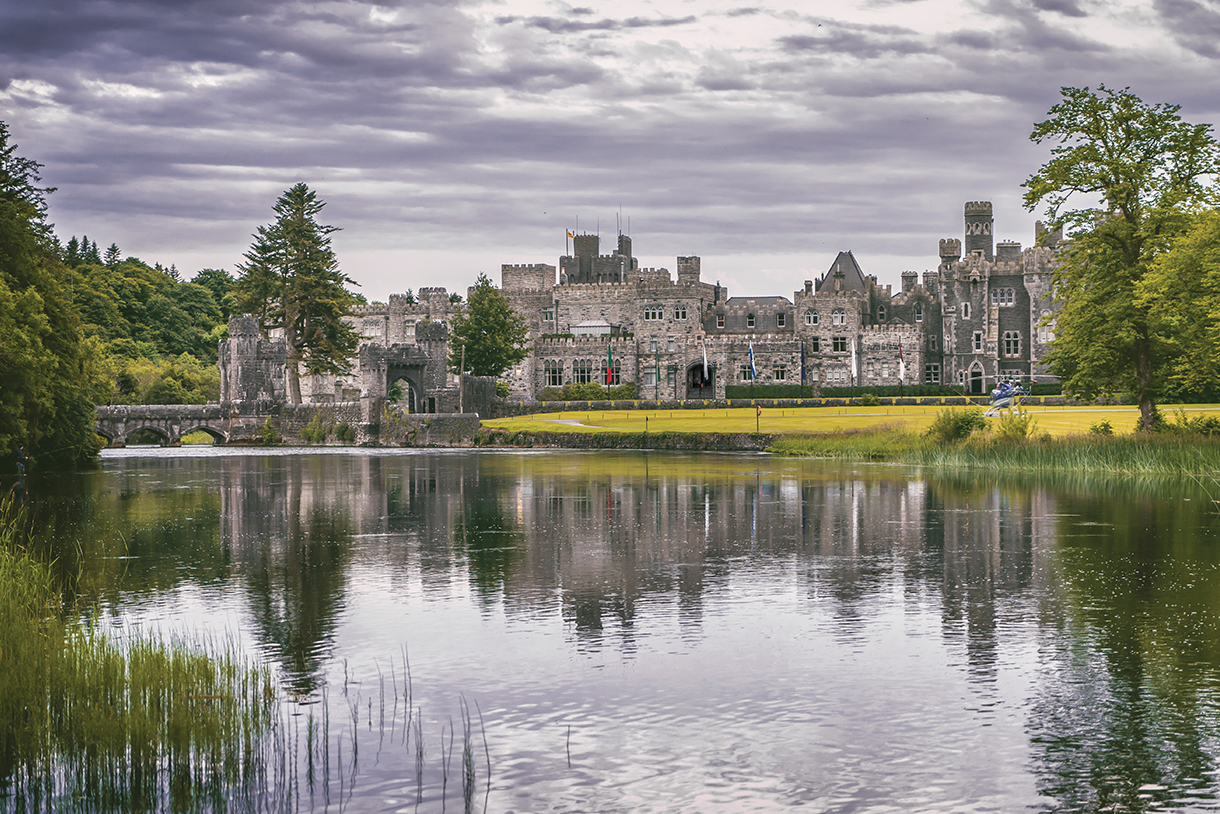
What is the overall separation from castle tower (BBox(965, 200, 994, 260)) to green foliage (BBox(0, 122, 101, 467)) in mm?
70575

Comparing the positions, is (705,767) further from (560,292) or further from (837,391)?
(560,292)

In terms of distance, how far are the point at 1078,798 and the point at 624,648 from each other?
17.8 ft

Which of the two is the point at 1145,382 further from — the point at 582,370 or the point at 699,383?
the point at 582,370

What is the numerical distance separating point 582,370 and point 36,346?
6923 cm

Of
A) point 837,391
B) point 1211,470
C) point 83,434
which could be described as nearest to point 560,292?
point 837,391

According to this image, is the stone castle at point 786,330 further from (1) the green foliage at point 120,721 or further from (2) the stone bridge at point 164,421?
(1) the green foliage at point 120,721

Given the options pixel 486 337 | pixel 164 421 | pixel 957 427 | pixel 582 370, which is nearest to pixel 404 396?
pixel 486 337

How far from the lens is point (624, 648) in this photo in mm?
12805

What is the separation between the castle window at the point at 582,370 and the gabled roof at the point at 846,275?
20589mm

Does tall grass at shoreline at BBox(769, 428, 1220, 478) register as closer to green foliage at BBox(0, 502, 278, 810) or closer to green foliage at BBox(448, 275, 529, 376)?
green foliage at BBox(0, 502, 278, 810)

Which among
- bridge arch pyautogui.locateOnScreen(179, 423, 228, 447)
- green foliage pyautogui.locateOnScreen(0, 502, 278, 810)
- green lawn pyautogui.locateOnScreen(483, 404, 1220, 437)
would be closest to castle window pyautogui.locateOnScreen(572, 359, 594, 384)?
green lawn pyautogui.locateOnScreen(483, 404, 1220, 437)


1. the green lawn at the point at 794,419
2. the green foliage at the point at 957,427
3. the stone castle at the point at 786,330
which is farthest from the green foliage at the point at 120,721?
the stone castle at the point at 786,330

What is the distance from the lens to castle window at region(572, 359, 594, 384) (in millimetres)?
102250

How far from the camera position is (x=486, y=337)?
93.6m
